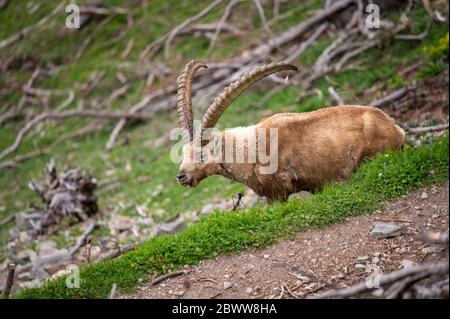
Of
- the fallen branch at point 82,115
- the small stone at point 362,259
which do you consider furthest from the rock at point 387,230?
the fallen branch at point 82,115

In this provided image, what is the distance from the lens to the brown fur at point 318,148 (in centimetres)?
860

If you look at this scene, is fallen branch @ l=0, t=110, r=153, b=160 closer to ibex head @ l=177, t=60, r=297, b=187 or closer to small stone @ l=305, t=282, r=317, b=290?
ibex head @ l=177, t=60, r=297, b=187

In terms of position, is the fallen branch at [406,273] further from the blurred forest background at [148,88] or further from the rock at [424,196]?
the blurred forest background at [148,88]

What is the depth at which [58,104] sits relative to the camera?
76.5ft

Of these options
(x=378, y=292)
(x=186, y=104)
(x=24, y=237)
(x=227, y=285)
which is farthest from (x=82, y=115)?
(x=378, y=292)

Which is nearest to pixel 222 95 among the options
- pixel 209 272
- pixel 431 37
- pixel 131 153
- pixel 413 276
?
pixel 209 272

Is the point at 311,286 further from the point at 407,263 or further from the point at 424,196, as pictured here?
the point at 424,196

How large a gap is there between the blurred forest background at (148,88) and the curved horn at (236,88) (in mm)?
1635

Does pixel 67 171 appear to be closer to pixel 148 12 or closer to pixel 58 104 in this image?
pixel 58 104

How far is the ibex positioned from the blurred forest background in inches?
30.9

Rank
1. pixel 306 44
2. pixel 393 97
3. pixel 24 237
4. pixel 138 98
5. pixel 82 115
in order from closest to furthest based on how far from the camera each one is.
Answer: pixel 393 97, pixel 24 237, pixel 306 44, pixel 82 115, pixel 138 98

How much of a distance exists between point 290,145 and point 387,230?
2.02 meters

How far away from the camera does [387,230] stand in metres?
7.29

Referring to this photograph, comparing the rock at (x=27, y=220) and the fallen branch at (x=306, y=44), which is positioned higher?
the fallen branch at (x=306, y=44)
